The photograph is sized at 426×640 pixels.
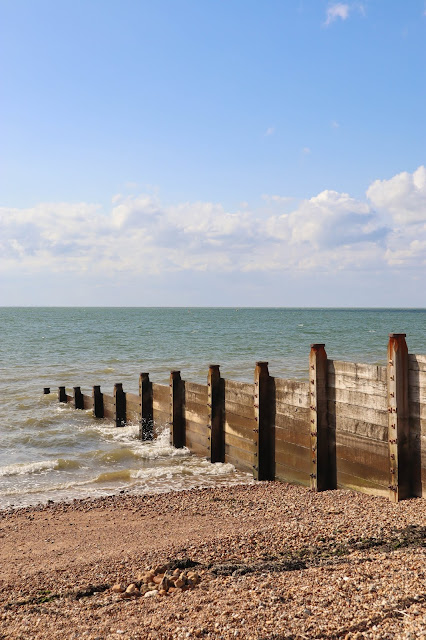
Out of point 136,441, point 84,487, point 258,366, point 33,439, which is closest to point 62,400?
point 33,439

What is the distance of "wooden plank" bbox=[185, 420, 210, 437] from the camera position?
14000 millimetres

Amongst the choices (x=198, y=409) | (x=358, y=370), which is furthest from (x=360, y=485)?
(x=198, y=409)

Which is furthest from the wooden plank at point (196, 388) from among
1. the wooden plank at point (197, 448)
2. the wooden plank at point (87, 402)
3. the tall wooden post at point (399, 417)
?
the wooden plank at point (87, 402)

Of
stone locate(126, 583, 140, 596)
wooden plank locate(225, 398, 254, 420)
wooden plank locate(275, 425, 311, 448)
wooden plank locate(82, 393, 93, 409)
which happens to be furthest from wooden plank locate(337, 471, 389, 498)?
wooden plank locate(82, 393, 93, 409)

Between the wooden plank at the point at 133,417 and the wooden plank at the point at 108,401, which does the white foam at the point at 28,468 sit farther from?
the wooden plank at the point at 108,401

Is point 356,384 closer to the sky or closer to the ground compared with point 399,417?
closer to the sky

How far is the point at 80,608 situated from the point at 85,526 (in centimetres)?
382

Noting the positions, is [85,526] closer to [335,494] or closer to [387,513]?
[335,494]

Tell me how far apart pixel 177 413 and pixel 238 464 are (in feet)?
9.81

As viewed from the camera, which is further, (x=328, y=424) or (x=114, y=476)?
(x=114, y=476)

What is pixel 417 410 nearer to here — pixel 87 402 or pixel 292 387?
pixel 292 387

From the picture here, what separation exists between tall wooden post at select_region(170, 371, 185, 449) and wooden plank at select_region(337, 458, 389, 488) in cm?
602

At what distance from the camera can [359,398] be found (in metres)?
9.51

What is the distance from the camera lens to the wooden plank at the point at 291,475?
10656mm
